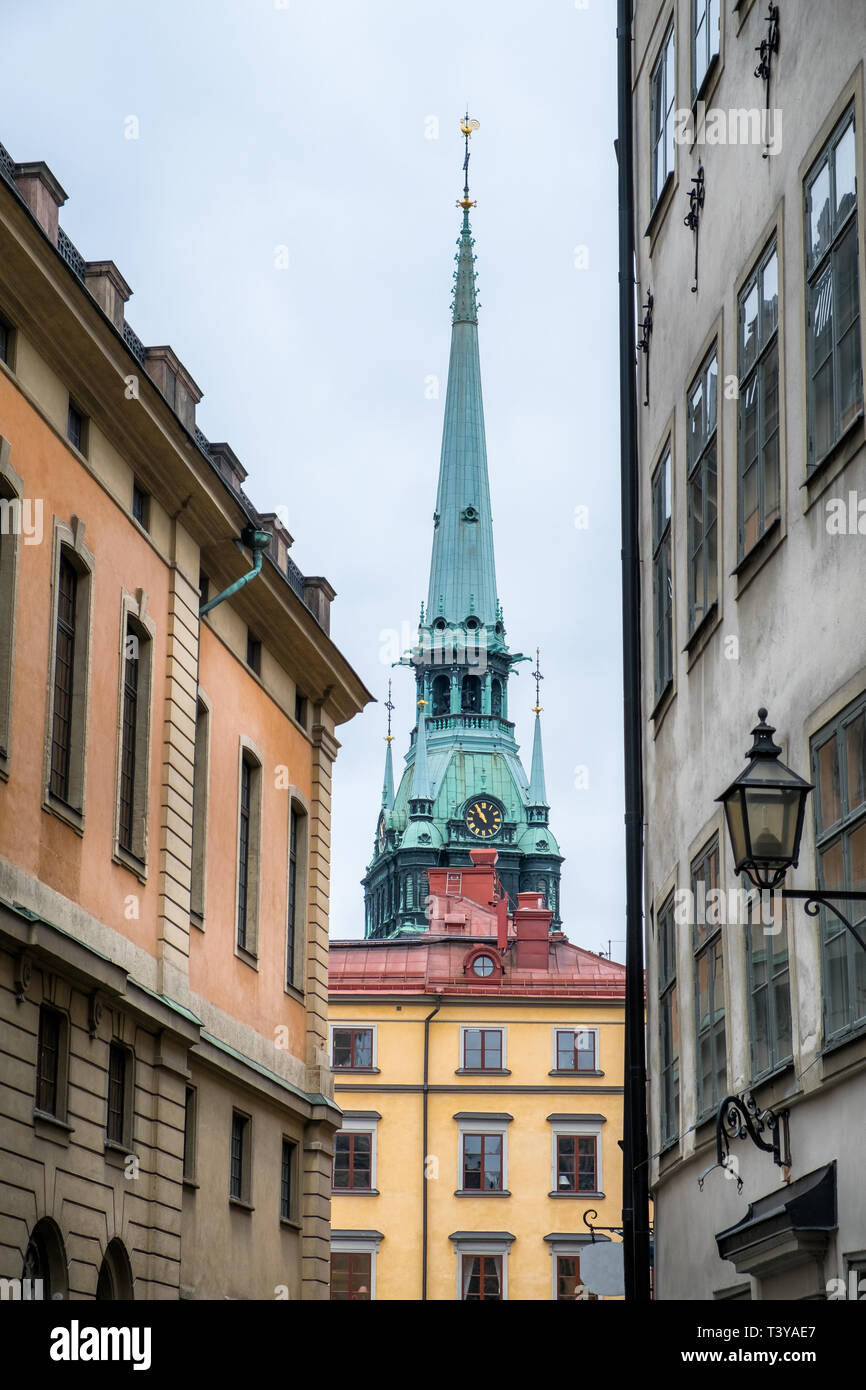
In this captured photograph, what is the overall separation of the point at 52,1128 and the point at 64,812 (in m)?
3.28

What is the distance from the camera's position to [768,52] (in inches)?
528

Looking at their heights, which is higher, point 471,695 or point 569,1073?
point 471,695

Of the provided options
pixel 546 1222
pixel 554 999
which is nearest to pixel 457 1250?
pixel 546 1222

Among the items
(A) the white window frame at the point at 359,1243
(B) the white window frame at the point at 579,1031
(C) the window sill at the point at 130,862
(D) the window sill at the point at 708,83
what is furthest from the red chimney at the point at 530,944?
(D) the window sill at the point at 708,83

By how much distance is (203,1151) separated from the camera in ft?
87.1

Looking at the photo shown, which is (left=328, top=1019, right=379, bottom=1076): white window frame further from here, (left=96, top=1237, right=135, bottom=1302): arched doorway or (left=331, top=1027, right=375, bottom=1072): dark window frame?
(left=96, top=1237, right=135, bottom=1302): arched doorway

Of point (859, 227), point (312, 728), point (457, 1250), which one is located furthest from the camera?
point (457, 1250)

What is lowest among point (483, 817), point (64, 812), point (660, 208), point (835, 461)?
point (835, 461)

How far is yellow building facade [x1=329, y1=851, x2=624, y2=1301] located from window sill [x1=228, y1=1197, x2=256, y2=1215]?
32.3m

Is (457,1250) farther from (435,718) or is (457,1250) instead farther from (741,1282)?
(435,718)

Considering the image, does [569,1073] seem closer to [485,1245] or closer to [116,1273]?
[485,1245]

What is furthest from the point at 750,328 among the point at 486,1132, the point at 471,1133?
the point at 486,1132

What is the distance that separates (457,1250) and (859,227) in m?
54.4

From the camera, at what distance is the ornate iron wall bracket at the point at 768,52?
13.2 m
